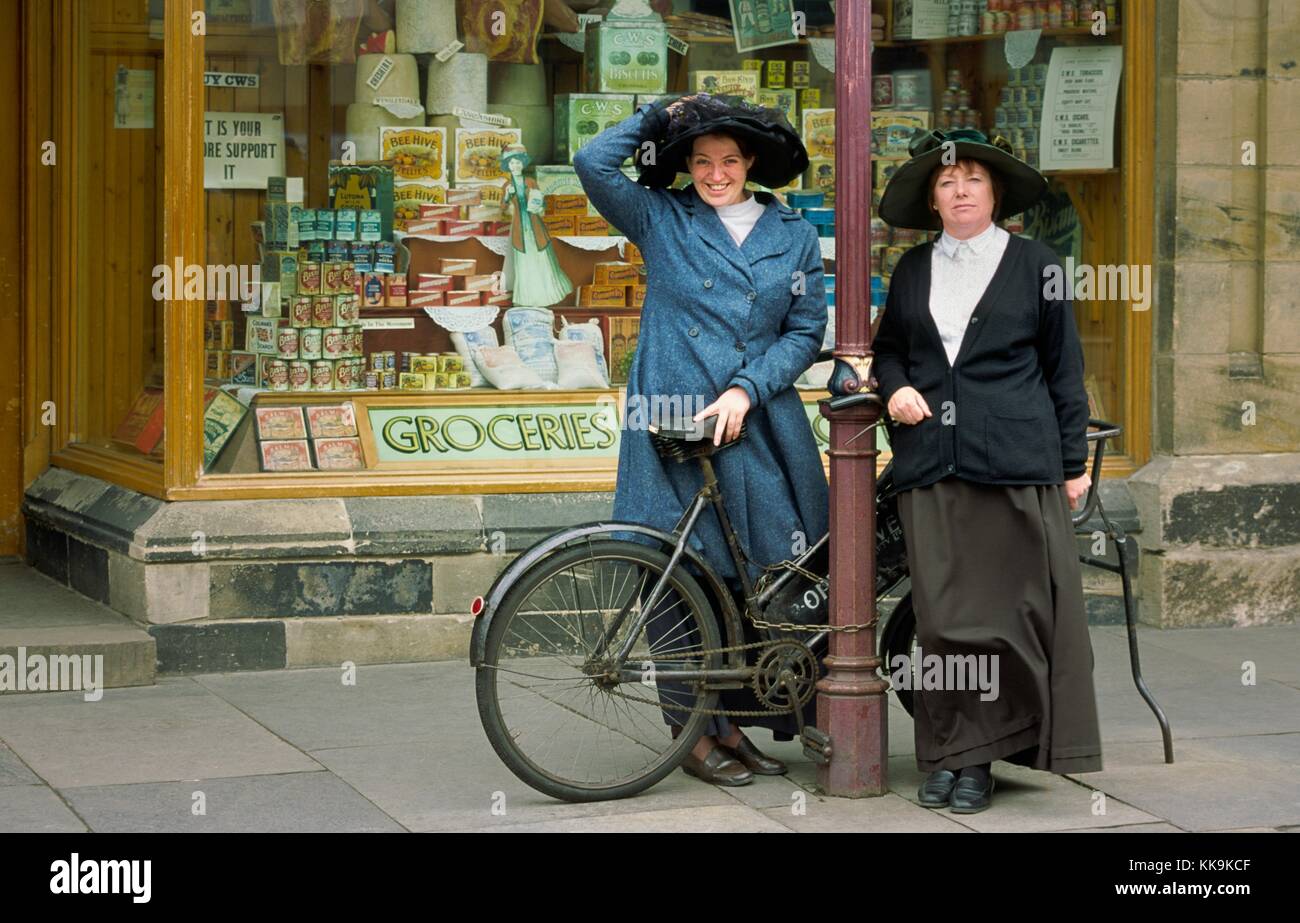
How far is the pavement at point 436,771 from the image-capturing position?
5156 mm

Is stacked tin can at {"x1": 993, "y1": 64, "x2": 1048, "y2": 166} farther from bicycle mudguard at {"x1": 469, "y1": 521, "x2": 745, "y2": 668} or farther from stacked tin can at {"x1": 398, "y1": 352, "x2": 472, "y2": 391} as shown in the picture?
bicycle mudguard at {"x1": 469, "y1": 521, "x2": 745, "y2": 668}

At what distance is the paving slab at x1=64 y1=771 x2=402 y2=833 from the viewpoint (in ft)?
16.6

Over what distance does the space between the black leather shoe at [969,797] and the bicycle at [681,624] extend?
1.19ft

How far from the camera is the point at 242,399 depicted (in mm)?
7500

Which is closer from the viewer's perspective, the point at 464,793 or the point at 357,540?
the point at 464,793

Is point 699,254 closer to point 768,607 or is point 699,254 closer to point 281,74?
point 768,607

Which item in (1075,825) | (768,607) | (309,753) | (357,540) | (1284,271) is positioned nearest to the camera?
(1075,825)

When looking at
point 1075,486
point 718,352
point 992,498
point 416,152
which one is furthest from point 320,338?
point 1075,486

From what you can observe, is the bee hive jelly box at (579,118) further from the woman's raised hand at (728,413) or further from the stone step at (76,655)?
the woman's raised hand at (728,413)

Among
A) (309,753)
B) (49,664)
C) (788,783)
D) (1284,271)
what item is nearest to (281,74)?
(49,664)

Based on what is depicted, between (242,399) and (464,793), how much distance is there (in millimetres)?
2574

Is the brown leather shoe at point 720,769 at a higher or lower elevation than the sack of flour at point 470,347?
lower

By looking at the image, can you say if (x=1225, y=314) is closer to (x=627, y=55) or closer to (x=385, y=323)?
(x=627, y=55)

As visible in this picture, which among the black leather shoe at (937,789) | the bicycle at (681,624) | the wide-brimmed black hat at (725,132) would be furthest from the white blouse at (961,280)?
the black leather shoe at (937,789)
